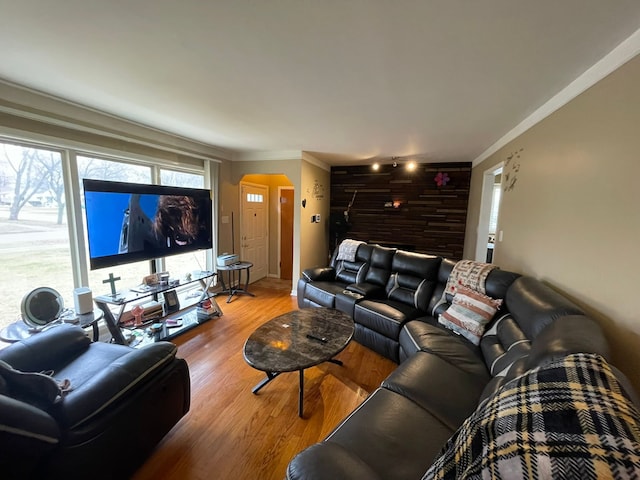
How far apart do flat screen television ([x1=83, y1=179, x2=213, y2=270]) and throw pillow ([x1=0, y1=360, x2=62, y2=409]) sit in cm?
149

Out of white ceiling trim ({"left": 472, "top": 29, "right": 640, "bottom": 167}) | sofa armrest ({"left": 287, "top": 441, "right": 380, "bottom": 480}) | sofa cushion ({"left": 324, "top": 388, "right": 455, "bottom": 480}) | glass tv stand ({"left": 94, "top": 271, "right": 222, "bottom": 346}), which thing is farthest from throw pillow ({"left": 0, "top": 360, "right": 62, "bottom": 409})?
white ceiling trim ({"left": 472, "top": 29, "right": 640, "bottom": 167})

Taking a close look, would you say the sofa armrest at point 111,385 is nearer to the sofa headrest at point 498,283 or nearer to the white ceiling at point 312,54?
the white ceiling at point 312,54

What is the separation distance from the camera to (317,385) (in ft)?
6.91

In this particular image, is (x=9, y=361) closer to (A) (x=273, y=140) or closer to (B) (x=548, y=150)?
(A) (x=273, y=140)

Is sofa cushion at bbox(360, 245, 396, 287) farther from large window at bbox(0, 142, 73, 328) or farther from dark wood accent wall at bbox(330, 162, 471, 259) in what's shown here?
large window at bbox(0, 142, 73, 328)

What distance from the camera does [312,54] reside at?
1.43 m

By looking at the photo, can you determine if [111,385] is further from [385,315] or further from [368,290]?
[368,290]

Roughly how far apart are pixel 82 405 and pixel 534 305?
2.52 m

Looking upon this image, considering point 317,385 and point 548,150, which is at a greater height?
point 548,150

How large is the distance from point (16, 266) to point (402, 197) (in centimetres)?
547

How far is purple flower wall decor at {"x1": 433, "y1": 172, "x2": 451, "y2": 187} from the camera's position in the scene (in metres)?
4.88

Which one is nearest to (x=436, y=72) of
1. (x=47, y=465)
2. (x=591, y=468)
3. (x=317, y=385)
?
(x=591, y=468)

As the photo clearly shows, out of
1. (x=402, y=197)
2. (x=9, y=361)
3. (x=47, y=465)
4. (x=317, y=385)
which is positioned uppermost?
(x=402, y=197)

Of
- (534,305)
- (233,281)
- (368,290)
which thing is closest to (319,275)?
(368,290)
